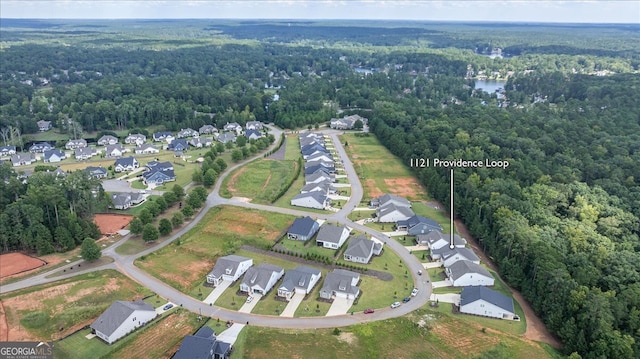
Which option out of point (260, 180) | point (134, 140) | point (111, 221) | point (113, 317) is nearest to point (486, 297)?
point (113, 317)

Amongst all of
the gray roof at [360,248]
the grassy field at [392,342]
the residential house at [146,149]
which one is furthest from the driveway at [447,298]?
the residential house at [146,149]

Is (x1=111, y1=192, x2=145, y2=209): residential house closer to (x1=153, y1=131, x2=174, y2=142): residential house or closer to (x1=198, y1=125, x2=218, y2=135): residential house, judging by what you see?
(x1=153, y1=131, x2=174, y2=142): residential house

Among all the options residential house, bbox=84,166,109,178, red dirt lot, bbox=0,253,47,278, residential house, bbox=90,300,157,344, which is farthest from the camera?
residential house, bbox=84,166,109,178

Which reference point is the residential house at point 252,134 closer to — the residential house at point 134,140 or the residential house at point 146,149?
the residential house at point 146,149

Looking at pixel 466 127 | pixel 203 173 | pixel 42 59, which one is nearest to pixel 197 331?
pixel 203 173

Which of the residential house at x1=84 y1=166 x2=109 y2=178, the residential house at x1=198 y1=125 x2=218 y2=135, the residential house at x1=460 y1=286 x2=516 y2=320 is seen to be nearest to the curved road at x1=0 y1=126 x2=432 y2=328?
the residential house at x1=460 y1=286 x2=516 y2=320

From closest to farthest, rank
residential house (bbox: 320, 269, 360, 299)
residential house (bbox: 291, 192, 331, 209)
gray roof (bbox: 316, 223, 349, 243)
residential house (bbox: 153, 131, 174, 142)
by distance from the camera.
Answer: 1. residential house (bbox: 320, 269, 360, 299)
2. gray roof (bbox: 316, 223, 349, 243)
3. residential house (bbox: 291, 192, 331, 209)
4. residential house (bbox: 153, 131, 174, 142)
